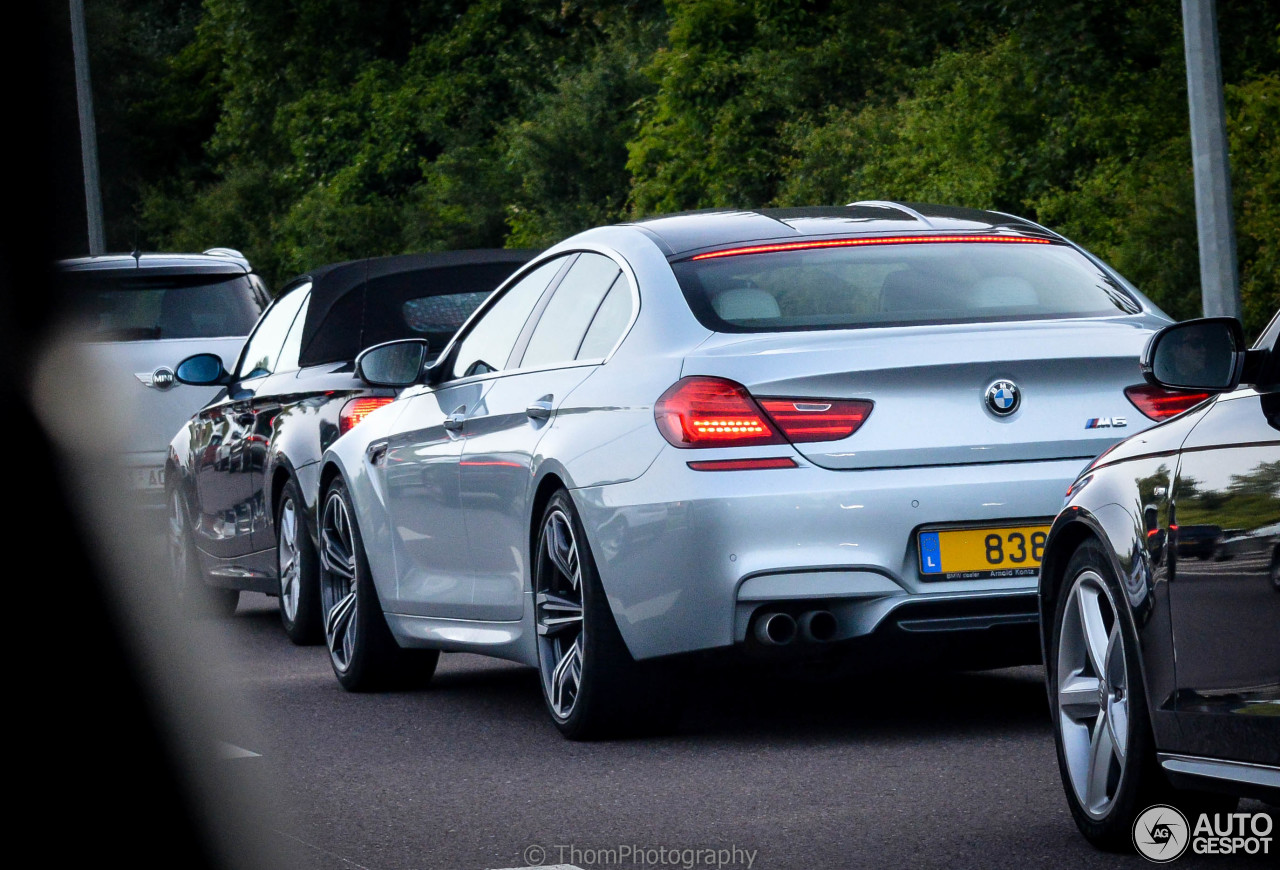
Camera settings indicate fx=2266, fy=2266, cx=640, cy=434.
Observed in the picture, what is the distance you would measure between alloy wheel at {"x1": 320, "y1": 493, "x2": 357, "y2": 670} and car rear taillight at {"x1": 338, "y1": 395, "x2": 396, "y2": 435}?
0.78m

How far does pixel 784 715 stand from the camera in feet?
23.8

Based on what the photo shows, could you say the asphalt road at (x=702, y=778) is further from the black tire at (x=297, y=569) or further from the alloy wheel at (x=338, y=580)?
the black tire at (x=297, y=569)

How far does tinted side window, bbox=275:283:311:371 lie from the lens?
10.8 metres

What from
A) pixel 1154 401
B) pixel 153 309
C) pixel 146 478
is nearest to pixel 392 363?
pixel 1154 401

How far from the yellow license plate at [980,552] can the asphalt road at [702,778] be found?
1.67 ft

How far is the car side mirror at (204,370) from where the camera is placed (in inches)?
469

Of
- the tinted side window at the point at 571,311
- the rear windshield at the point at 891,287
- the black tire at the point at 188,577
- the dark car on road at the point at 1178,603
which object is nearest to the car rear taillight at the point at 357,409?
the tinted side window at the point at 571,311

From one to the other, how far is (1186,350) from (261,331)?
7.85m

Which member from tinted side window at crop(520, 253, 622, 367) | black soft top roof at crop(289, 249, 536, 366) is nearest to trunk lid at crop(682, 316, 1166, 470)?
tinted side window at crop(520, 253, 622, 367)

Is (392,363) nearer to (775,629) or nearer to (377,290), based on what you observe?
(377,290)

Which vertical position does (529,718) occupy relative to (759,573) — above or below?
below

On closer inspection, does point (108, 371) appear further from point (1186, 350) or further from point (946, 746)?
point (1186, 350)

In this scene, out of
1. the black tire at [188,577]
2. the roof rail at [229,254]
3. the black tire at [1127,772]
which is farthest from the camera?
the roof rail at [229,254]

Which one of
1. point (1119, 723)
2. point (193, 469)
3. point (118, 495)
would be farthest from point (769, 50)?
point (1119, 723)
